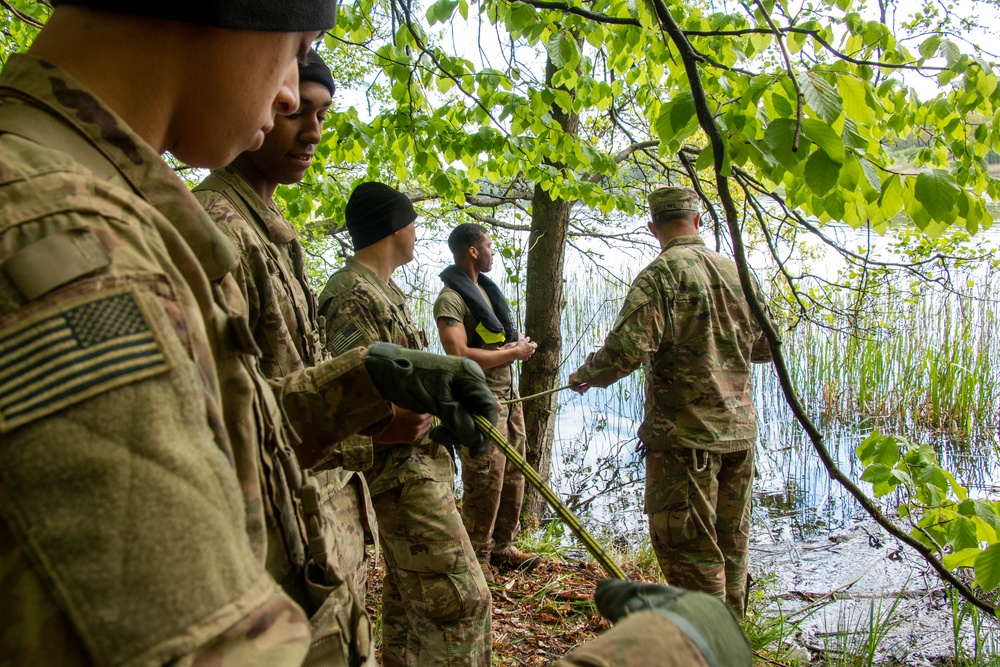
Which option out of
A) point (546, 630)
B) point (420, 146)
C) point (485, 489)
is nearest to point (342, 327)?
point (420, 146)

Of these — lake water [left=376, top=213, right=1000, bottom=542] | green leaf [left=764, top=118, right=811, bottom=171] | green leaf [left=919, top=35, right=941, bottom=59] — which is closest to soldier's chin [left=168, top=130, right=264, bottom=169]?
green leaf [left=764, top=118, right=811, bottom=171]

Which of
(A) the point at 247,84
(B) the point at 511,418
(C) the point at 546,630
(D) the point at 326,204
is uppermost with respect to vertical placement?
(D) the point at 326,204

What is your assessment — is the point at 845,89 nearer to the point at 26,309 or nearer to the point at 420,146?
the point at 26,309

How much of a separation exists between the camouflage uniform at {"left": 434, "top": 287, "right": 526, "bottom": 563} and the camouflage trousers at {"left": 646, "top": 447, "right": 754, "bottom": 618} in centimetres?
90

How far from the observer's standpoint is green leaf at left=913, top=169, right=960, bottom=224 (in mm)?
1835

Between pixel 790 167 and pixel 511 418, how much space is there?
3323 millimetres

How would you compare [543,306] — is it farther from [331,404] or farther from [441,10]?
[331,404]

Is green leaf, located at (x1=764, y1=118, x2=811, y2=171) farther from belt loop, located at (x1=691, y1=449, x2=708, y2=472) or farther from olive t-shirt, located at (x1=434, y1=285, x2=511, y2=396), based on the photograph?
olive t-shirt, located at (x1=434, y1=285, x2=511, y2=396)

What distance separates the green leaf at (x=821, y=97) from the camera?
1689 millimetres

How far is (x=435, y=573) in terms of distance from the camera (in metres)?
2.68

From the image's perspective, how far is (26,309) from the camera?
0.58 m

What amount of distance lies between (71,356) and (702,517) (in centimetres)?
353

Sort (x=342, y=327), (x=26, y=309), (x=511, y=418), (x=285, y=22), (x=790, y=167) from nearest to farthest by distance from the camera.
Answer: (x=26, y=309), (x=285, y=22), (x=790, y=167), (x=342, y=327), (x=511, y=418)

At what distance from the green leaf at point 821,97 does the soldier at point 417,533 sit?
5.68 feet
